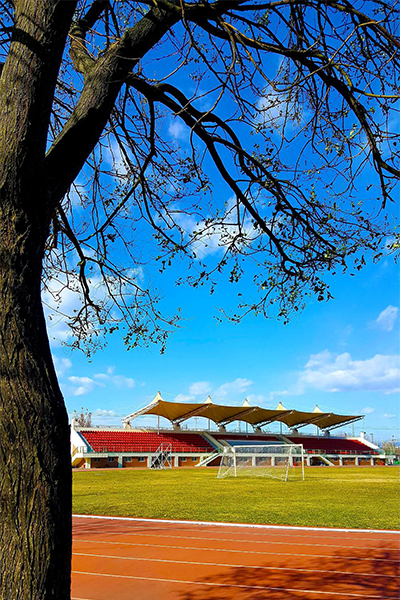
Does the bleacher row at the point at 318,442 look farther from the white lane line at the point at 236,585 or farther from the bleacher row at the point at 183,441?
the white lane line at the point at 236,585

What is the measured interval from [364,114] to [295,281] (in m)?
1.69

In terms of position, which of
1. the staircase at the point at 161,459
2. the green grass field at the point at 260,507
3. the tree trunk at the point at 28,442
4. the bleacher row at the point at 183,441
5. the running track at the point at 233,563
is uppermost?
the tree trunk at the point at 28,442

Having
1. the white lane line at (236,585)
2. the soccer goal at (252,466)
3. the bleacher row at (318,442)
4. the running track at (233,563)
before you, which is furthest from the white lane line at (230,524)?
the bleacher row at (318,442)

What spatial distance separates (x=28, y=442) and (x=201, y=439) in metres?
50.1

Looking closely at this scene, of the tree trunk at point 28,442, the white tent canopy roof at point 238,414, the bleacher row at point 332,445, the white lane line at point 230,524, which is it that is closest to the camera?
the tree trunk at point 28,442

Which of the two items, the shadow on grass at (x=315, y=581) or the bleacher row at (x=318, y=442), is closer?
the shadow on grass at (x=315, y=581)

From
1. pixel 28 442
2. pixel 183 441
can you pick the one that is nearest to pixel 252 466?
pixel 183 441

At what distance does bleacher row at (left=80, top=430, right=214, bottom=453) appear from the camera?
137 feet

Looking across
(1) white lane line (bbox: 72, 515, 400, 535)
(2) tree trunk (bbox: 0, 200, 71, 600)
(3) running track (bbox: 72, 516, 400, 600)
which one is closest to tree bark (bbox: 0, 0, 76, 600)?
(2) tree trunk (bbox: 0, 200, 71, 600)

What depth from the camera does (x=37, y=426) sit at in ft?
7.25

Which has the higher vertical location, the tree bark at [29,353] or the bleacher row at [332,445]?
the tree bark at [29,353]

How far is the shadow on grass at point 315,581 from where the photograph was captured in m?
4.54

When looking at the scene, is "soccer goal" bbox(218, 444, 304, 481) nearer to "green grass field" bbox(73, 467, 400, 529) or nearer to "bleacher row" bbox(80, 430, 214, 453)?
"green grass field" bbox(73, 467, 400, 529)

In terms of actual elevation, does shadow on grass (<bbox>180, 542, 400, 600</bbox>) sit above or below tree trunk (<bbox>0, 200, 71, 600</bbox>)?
below
